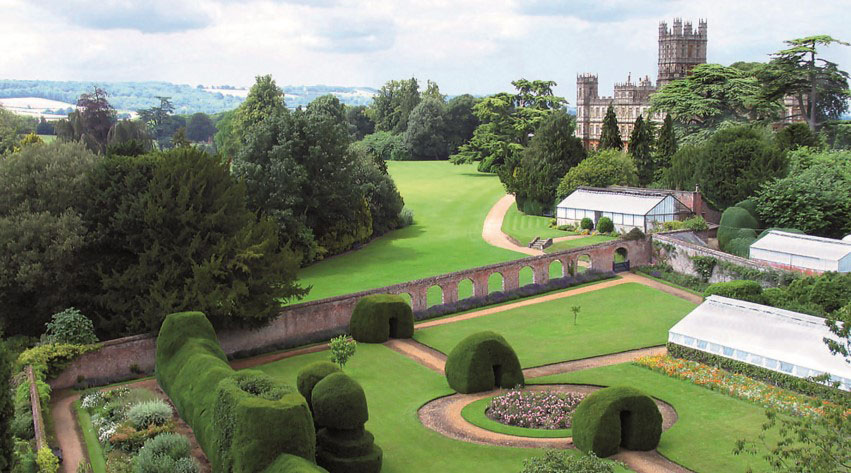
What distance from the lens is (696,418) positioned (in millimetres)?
27859

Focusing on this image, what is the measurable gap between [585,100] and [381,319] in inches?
3588

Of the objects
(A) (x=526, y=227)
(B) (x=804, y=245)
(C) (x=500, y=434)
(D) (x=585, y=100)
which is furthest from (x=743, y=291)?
(D) (x=585, y=100)

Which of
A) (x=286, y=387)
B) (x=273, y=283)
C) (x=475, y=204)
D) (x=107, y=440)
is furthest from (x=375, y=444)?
(x=475, y=204)

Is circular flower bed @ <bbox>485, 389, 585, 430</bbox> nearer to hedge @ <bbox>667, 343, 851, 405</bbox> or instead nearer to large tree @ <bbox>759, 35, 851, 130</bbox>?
hedge @ <bbox>667, 343, 851, 405</bbox>

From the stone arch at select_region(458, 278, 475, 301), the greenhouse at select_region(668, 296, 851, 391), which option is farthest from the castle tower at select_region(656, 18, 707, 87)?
the greenhouse at select_region(668, 296, 851, 391)

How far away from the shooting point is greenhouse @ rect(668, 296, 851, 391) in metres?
30.7

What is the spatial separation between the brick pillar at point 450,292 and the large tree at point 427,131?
229 feet

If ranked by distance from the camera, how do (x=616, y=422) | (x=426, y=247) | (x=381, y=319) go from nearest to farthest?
1. (x=616, y=422)
2. (x=381, y=319)
3. (x=426, y=247)

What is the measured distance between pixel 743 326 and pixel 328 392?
18.4m

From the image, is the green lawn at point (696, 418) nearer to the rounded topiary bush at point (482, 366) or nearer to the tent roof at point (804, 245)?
the rounded topiary bush at point (482, 366)

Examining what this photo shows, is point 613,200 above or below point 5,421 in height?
above

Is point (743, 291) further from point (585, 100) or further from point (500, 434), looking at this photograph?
point (585, 100)

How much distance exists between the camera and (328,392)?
79.8 feet

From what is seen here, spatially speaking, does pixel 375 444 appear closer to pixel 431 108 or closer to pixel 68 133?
pixel 68 133
